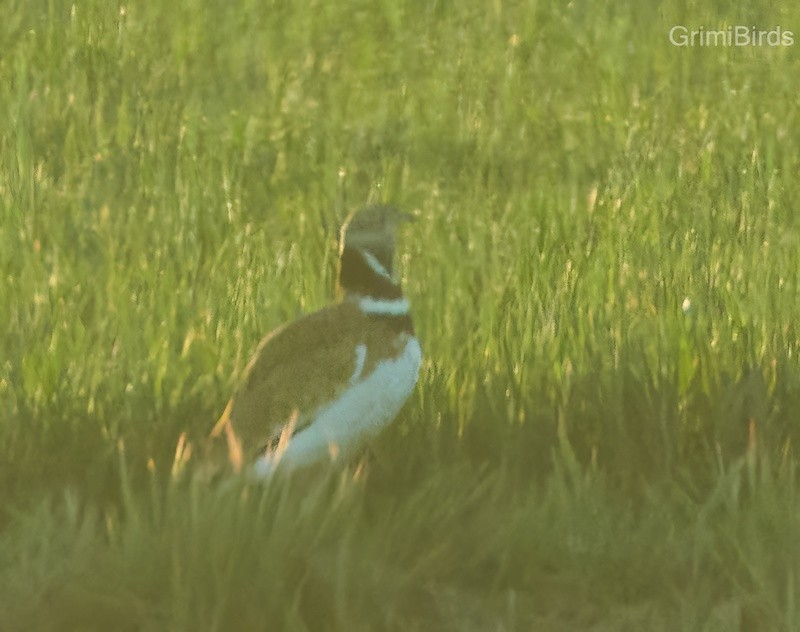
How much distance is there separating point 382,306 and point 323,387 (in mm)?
378

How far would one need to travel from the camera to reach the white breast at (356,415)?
172 inches

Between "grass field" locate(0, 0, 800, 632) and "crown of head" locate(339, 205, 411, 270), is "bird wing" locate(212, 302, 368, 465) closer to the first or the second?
"grass field" locate(0, 0, 800, 632)

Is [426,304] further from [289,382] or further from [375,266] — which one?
[289,382]

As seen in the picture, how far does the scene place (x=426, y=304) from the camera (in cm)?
547

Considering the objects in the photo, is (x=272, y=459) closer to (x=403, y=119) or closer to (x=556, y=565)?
(x=556, y=565)

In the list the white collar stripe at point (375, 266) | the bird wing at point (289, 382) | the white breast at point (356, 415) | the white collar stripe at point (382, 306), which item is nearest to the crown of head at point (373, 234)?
the white collar stripe at point (375, 266)

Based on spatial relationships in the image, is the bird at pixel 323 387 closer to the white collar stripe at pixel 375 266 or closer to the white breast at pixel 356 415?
the white breast at pixel 356 415

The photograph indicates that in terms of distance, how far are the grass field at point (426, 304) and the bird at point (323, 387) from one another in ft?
0.44

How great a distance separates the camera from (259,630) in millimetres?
3568

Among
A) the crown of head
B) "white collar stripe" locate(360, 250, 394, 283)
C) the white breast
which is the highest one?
the crown of head

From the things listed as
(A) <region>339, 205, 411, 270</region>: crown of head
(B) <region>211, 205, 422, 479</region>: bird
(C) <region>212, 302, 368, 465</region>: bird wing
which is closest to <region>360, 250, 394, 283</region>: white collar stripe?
(A) <region>339, 205, 411, 270</region>: crown of head

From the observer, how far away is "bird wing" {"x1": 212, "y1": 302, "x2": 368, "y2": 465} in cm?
445

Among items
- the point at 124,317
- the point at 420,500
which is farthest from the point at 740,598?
the point at 124,317

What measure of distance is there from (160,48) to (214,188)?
6.37ft
